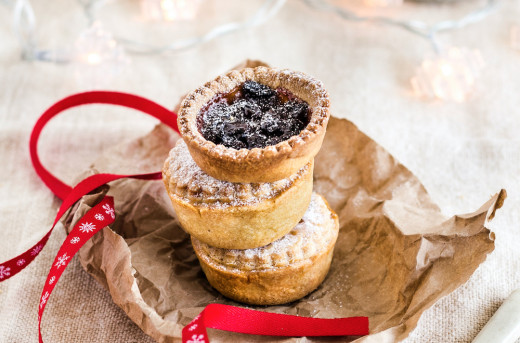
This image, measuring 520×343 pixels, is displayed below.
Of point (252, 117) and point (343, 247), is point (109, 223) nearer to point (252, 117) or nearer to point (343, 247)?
point (252, 117)

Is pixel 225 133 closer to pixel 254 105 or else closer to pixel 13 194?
pixel 254 105

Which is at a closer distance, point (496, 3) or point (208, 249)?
point (208, 249)

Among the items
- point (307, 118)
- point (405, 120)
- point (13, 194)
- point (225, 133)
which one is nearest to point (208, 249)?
point (225, 133)

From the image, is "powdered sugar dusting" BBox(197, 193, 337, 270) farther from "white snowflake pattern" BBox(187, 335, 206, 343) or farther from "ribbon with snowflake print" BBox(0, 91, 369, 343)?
Result: "white snowflake pattern" BBox(187, 335, 206, 343)

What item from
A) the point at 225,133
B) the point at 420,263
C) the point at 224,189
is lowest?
the point at 420,263

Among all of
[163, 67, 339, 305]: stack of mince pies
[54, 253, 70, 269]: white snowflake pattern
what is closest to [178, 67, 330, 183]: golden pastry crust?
[163, 67, 339, 305]: stack of mince pies

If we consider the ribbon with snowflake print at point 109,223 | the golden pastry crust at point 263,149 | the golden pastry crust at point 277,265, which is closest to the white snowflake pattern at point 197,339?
the ribbon with snowflake print at point 109,223

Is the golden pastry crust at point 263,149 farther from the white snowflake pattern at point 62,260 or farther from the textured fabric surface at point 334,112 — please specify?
the textured fabric surface at point 334,112
